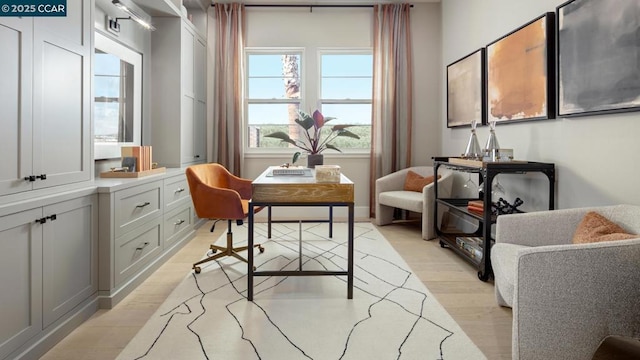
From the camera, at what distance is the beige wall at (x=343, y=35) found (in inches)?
210

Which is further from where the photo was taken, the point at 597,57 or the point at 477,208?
the point at 477,208

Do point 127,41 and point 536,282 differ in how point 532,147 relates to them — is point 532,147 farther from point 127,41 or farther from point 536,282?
point 127,41

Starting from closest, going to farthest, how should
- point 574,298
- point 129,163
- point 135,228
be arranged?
point 574,298 → point 135,228 → point 129,163

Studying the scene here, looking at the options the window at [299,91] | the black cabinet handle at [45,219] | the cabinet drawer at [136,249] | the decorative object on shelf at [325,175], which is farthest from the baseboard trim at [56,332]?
the window at [299,91]

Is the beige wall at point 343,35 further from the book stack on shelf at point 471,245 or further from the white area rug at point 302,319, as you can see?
the white area rug at point 302,319

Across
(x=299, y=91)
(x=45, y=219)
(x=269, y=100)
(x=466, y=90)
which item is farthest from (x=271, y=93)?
(x=45, y=219)

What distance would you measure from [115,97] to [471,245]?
322cm

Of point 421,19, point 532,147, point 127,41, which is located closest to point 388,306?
point 532,147

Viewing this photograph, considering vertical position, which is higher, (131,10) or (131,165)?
(131,10)

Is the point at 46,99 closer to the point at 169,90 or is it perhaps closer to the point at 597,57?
the point at 169,90

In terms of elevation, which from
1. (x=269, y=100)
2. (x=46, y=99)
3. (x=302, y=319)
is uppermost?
(x=269, y=100)

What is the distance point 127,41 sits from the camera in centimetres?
359

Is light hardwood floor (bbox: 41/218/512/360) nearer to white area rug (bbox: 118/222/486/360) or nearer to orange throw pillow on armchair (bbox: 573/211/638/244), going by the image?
white area rug (bbox: 118/222/486/360)

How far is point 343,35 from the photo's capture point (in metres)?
5.37
